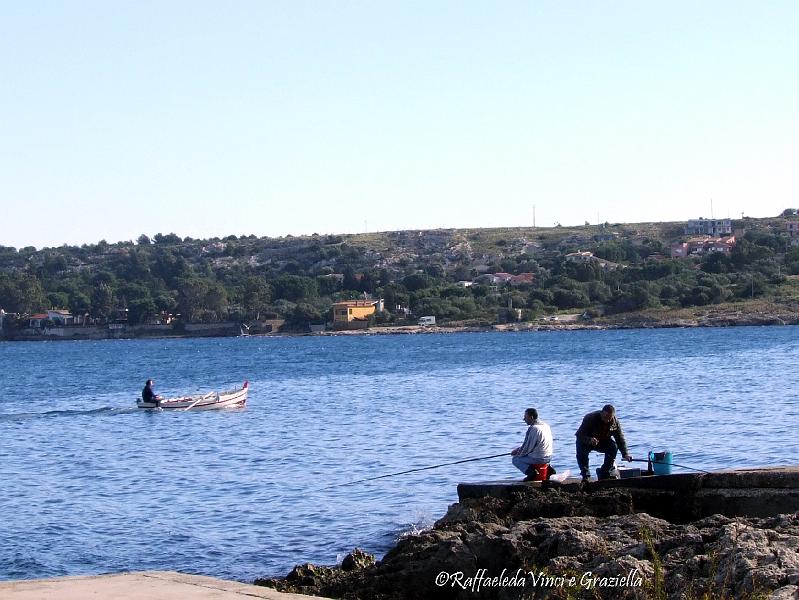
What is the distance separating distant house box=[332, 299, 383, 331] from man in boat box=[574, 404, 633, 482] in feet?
455

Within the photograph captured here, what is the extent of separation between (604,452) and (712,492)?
1.77 metres

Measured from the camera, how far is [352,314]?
156 meters

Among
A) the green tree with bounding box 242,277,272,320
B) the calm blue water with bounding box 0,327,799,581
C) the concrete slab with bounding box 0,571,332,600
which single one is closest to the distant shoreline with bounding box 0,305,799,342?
the green tree with bounding box 242,277,272,320

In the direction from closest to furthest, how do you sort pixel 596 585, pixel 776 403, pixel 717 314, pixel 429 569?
pixel 596 585, pixel 429 569, pixel 776 403, pixel 717 314

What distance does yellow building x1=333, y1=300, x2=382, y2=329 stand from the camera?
154625 millimetres

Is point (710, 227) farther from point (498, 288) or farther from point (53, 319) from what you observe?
point (53, 319)

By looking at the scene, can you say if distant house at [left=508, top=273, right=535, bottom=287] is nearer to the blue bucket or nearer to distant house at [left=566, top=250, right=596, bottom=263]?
distant house at [left=566, top=250, right=596, bottom=263]

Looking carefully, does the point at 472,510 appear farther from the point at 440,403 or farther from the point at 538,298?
the point at 538,298

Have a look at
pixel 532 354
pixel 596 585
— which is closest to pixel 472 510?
pixel 596 585

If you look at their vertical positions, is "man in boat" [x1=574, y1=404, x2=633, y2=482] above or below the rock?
above

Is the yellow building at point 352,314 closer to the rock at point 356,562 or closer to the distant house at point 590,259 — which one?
the distant house at point 590,259

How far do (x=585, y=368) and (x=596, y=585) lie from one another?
184 ft

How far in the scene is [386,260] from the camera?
649ft

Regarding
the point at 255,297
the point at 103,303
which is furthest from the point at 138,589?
the point at 103,303
